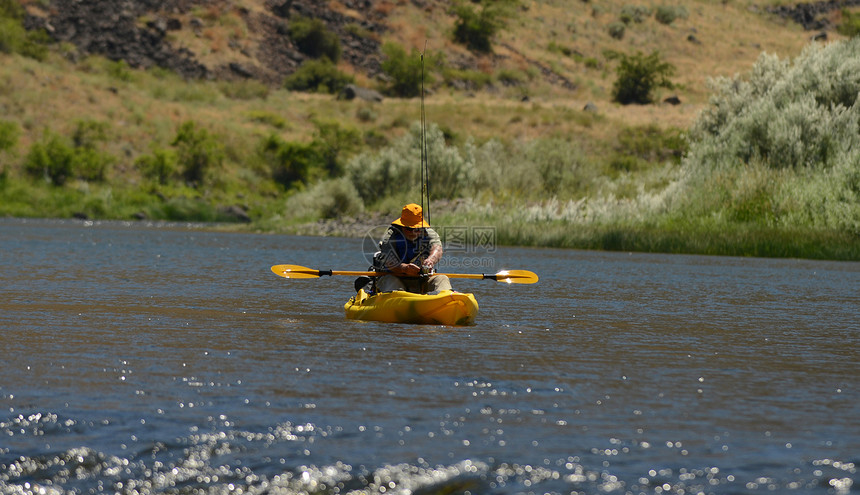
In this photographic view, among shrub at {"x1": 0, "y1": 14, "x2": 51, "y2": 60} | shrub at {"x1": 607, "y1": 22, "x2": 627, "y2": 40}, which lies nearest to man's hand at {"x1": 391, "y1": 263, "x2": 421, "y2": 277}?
shrub at {"x1": 0, "y1": 14, "x2": 51, "y2": 60}

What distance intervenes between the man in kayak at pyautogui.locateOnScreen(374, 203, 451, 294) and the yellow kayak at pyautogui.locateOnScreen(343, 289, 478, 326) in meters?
0.44

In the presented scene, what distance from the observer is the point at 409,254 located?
1520 centimetres

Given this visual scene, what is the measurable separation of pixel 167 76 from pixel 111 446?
286 feet

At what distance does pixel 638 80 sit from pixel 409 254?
81.6 m

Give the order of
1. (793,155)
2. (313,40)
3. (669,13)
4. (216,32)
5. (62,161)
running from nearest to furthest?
(793,155)
(62,161)
(216,32)
(313,40)
(669,13)

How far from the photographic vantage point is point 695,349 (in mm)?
12703

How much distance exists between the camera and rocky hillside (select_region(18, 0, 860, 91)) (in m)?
93.5

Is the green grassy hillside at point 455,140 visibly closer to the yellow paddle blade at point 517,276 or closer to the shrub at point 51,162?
the shrub at point 51,162

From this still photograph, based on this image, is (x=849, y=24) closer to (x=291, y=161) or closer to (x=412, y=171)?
(x=291, y=161)

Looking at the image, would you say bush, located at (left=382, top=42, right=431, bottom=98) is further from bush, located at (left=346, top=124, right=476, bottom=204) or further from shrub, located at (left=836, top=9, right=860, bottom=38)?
bush, located at (left=346, top=124, right=476, bottom=204)

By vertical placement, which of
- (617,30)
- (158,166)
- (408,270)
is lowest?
(408,270)

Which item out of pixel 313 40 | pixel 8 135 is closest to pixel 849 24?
pixel 313 40

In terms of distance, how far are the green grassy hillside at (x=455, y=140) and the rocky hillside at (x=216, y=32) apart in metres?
0.38

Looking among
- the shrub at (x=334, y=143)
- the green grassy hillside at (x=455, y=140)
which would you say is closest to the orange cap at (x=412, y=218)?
the green grassy hillside at (x=455, y=140)
